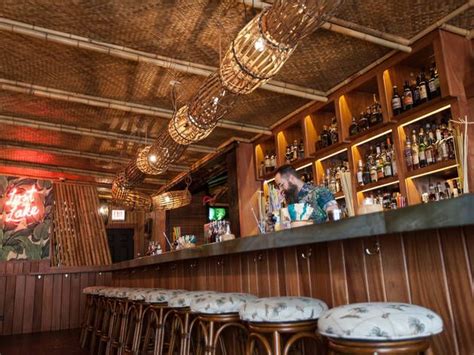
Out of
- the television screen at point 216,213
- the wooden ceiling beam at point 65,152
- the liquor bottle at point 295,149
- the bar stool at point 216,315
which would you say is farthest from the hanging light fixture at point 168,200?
the television screen at point 216,213

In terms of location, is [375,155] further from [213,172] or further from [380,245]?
[213,172]

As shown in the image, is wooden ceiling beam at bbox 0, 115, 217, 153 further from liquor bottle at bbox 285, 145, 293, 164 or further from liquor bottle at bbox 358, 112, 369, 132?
liquor bottle at bbox 358, 112, 369, 132

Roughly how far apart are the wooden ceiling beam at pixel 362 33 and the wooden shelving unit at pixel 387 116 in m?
0.19

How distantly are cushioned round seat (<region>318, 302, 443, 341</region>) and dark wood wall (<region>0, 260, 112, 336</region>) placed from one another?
7.31m

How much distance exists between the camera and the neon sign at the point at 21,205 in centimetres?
787

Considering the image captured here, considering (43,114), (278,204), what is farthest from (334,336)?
(43,114)

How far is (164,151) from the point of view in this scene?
3873 millimetres

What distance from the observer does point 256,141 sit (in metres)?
6.22

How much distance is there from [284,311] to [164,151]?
8.40 feet

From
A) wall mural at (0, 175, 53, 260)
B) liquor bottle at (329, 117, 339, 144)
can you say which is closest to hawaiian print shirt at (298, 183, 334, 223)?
liquor bottle at (329, 117, 339, 144)

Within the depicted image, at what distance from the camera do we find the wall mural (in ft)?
25.1

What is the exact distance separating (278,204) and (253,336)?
1162mm

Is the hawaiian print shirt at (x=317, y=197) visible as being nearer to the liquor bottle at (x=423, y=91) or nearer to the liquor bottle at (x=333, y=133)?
the liquor bottle at (x=423, y=91)

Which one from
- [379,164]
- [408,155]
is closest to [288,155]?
[379,164]
